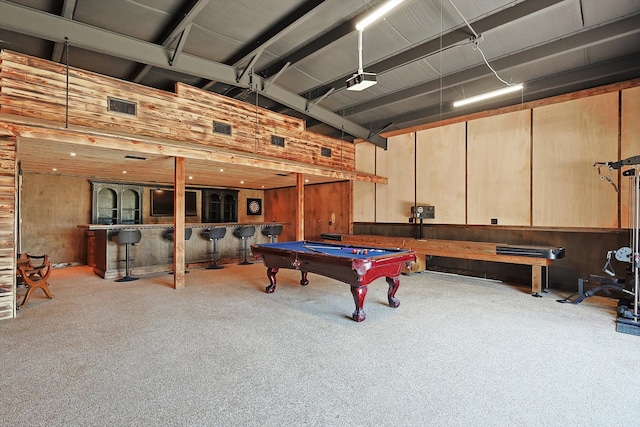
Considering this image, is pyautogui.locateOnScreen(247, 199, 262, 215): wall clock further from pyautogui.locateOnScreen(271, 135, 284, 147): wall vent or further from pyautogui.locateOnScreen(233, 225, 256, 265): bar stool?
pyautogui.locateOnScreen(271, 135, 284, 147): wall vent

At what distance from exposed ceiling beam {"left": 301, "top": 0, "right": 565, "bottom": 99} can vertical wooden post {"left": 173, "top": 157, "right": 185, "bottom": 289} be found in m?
3.79

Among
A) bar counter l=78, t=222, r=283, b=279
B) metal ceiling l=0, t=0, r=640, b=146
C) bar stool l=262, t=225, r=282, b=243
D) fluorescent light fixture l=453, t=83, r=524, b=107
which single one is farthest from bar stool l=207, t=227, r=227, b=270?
fluorescent light fixture l=453, t=83, r=524, b=107

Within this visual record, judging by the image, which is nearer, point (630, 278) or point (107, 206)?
point (630, 278)

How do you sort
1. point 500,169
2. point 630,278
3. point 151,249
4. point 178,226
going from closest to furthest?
point 630,278 < point 178,226 < point 500,169 < point 151,249

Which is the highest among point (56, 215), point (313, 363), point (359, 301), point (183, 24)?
point (183, 24)

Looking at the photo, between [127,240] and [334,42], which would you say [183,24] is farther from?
[127,240]

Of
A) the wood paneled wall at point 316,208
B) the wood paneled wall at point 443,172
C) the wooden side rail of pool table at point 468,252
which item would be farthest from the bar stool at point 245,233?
the wood paneled wall at point 443,172

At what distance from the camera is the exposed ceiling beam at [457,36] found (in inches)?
158

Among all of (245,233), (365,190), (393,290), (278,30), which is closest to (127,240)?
(245,233)

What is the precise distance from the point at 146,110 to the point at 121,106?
382 millimetres

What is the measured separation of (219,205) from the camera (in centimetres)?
1139

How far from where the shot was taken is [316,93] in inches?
286

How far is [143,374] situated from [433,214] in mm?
6931

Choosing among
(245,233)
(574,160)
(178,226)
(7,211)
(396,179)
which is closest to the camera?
(7,211)
